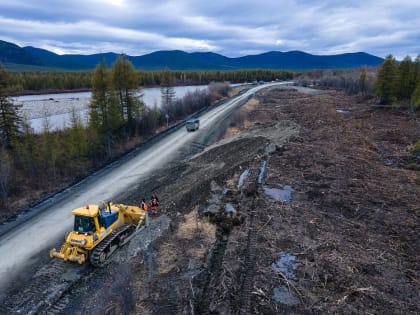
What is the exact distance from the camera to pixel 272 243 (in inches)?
514

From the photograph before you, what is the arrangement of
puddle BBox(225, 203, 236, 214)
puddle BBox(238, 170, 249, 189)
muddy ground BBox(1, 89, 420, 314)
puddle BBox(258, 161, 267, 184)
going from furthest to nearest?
puddle BBox(258, 161, 267, 184) → puddle BBox(238, 170, 249, 189) → puddle BBox(225, 203, 236, 214) → muddy ground BBox(1, 89, 420, 314)

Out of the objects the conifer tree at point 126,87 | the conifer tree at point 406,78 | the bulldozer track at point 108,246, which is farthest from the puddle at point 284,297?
the conifer tree at point 406,78

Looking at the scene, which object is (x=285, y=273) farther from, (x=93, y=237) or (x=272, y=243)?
(x=93, y=237)

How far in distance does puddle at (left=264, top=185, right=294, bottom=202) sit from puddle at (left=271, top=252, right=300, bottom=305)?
554 centimetres

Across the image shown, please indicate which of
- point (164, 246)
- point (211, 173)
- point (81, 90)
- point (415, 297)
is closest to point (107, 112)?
point (211, 173)

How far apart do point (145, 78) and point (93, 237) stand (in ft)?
340

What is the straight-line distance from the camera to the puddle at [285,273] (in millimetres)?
9883

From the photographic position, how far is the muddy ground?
9938mm

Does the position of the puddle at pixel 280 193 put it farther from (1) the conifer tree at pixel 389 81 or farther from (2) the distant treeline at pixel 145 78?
(2) the distant treeline at pixel 145 78

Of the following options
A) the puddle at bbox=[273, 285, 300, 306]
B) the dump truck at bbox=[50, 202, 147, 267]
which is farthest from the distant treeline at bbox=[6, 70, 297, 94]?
the puddle at bbox=[273, 285, 300, 306]

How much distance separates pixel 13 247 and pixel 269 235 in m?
11.4

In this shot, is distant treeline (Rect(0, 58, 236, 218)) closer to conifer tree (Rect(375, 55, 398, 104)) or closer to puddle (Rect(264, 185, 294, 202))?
puddle (Rect(264, 185, 294, 202))

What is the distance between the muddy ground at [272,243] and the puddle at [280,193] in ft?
0.21

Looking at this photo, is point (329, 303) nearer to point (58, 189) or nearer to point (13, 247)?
point (13, 247)
